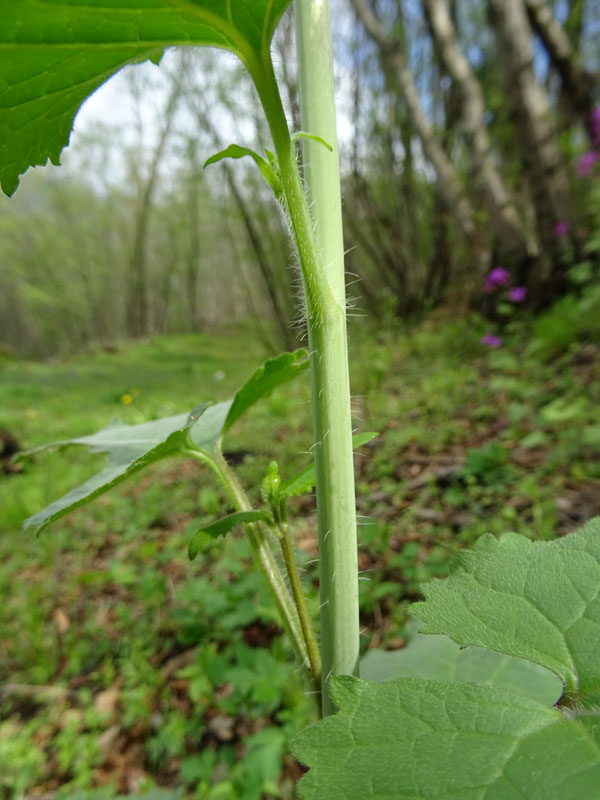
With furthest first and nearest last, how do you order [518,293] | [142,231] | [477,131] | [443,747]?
[142,231], [477,131], [518,293], [443,747]

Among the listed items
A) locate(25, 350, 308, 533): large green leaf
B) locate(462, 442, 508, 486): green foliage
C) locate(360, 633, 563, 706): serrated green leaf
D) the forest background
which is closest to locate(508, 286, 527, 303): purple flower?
the forest background

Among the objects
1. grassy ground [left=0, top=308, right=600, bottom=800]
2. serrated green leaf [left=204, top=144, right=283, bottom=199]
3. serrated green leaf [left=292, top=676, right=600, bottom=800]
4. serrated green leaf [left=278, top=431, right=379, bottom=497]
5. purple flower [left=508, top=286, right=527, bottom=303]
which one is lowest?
grassy ground [left=0, top=308, right=600, bottom=800]

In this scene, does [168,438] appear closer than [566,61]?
Yes

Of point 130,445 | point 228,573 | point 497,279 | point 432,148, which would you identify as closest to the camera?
point 130,445

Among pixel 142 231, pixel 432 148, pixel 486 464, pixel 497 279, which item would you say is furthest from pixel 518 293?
pixel 142 231

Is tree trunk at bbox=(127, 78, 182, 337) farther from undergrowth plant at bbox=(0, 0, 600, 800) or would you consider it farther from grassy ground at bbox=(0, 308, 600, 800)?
undergrowth plant at bbox=(0, 0, 600, 800)

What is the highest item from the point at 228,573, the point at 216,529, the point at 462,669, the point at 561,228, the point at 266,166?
the point at 561,228

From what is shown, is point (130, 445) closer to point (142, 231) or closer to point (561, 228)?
point (561, 228)

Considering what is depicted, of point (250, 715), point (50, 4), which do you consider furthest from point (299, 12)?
point (250, 715)

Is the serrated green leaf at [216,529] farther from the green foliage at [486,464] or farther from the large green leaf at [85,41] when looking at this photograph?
the green foliage at [486,464]
